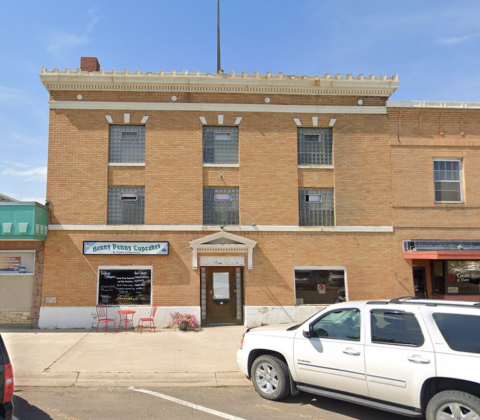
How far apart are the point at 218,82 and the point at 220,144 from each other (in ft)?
Answer: 7.63

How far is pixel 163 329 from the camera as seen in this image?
1364 centimetres

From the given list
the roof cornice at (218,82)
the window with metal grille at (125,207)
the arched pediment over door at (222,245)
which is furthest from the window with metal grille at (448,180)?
the window with metal grille at (125,207)

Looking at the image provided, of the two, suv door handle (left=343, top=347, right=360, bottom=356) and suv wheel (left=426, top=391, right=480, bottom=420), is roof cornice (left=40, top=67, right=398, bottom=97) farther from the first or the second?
suv wheel (left=426, top=391, right=480, bottom=420)

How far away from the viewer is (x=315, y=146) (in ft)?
50.5

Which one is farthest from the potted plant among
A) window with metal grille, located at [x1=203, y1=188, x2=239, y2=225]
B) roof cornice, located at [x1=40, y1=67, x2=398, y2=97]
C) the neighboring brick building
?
roof cornice, located at [x1=40, y1=67, x2=398, y2=97]

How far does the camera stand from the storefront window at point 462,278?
14.4 m

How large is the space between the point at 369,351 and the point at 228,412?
243cm

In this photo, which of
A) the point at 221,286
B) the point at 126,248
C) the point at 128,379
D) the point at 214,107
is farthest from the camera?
the point at 214,107

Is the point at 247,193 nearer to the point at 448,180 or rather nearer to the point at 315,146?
the point at 315,146

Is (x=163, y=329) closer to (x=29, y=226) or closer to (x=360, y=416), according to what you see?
(x=29, y=226)

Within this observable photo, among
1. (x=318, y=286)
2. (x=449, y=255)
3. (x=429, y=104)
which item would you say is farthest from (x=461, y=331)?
(x=429, y=104)

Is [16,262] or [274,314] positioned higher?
[16,262]

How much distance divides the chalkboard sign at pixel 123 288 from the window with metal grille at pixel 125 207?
6.10ft

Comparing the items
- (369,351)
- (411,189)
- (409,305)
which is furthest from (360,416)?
(411,189)
